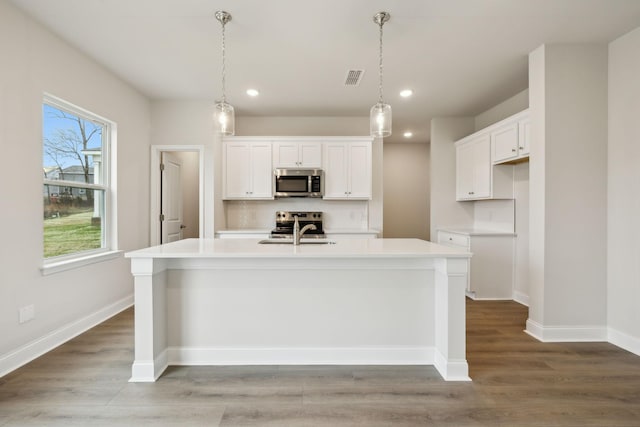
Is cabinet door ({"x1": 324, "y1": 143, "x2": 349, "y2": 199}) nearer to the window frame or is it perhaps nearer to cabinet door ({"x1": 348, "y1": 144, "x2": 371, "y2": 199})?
cabinet door ({"x1": 348, "y1": 144, "x2": 371, "y2": 199})

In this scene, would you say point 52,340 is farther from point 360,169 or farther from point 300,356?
point 360,169

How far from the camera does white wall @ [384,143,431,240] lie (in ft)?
23.3

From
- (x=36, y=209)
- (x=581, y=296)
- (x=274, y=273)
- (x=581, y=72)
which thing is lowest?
(x=581, y=296)

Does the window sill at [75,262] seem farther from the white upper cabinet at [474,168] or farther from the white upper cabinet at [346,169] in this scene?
the white upper cabinet at [474,168]

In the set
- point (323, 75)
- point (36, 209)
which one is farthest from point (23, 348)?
point (323, 75)

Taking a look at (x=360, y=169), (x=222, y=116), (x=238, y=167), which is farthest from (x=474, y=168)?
(x=222, y=116)

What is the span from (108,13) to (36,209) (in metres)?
1.64

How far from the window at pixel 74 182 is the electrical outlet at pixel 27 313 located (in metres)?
0.41

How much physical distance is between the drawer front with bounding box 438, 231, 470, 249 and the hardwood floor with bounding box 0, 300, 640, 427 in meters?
1.76

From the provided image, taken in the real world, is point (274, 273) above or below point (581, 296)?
above

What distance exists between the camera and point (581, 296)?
9.50 feet

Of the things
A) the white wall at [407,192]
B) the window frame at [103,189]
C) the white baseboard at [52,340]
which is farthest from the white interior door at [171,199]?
the white wall at [407,192]

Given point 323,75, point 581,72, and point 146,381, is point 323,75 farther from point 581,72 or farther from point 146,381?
point 146,381

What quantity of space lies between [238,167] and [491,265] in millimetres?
3715
